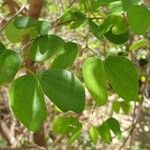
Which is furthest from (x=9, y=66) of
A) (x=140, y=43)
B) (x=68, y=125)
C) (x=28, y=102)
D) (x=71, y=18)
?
(x=140, y=43)

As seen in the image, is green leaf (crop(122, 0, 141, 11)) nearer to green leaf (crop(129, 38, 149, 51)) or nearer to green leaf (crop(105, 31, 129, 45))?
green leaf (crop(105, 31, 129, 45))

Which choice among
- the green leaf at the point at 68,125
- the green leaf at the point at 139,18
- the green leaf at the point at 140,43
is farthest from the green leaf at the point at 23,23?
the green leaf at the point at 140,43

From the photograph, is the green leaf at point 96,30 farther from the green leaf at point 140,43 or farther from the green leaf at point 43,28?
the green leaf at point 140,43

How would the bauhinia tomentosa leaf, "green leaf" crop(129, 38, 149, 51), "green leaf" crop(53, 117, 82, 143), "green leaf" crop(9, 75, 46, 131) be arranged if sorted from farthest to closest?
1. "green leaf" crop(129, 38, 149, 51)
2. "green leaf" crop(53, 117, 82, 143)
3. the bauhinia tomentosa leaf
4. "green leaf" crop(9, 75, 46, 131)

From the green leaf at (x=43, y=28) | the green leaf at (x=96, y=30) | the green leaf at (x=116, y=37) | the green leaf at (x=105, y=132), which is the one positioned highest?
the green leaf at (x=43, y=28)

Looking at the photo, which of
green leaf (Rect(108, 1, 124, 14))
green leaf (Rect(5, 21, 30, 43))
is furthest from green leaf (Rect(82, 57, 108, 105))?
green leaf (Rect(5, 21, 30, 43))
